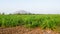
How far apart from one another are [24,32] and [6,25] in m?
2.86

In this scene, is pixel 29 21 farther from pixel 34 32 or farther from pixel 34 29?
pixel 34 32

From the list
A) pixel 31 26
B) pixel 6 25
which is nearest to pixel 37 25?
pixel 31 26

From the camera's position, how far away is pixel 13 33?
10922mm

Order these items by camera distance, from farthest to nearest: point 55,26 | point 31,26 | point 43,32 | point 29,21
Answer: point 29,21 → point 31,26 → point 55,26 → point 43,32

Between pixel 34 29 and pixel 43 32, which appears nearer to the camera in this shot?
pixel 43 32

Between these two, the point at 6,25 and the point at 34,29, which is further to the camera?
the point at 6,25

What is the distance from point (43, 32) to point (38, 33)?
287 mm

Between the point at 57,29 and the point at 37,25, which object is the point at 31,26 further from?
the point at 57,29

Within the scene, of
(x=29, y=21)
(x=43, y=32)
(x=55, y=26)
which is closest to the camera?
(x=43, y=32)

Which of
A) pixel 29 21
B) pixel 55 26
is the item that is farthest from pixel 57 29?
pixel 29 21

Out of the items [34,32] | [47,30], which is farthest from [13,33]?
[47,30]

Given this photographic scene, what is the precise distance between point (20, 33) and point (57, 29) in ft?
7.10

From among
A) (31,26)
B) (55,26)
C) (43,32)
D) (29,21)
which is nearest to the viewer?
(43,32)

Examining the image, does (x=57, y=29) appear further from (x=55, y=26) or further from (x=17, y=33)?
(x=17, y=33)
